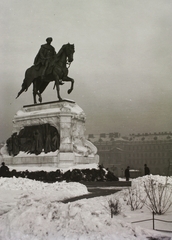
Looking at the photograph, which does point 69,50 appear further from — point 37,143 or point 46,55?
point 37,143

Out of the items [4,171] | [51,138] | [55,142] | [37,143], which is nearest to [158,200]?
[55,142]

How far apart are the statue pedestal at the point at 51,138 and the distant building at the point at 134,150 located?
24.8 meters

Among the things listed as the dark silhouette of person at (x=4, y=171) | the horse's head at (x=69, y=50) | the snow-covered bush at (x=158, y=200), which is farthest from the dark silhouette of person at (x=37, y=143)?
the snow-covered bush at (x=158, y=200)

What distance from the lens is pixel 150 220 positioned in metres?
6.72

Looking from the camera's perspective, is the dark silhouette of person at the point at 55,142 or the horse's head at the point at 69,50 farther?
the horse's head at the point at 69,50

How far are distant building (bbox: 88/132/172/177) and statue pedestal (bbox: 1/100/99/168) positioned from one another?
2477 centimetres

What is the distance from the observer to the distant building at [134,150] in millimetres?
46934

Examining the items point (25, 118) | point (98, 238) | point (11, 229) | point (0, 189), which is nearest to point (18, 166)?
point (25, 118)

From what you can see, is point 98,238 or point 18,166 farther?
point 18,166

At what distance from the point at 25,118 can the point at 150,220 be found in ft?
45.9

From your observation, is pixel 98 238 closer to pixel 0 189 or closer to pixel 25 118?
pixel 0 189

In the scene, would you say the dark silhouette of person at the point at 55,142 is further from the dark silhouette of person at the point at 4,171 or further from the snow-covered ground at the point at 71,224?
the snow-covered ground at the point at 71,224

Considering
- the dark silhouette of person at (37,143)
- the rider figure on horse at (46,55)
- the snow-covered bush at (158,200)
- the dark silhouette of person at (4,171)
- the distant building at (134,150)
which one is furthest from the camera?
the distant building at (134,150)

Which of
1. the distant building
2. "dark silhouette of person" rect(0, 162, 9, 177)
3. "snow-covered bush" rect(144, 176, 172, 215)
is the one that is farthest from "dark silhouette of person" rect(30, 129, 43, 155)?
the distant building
